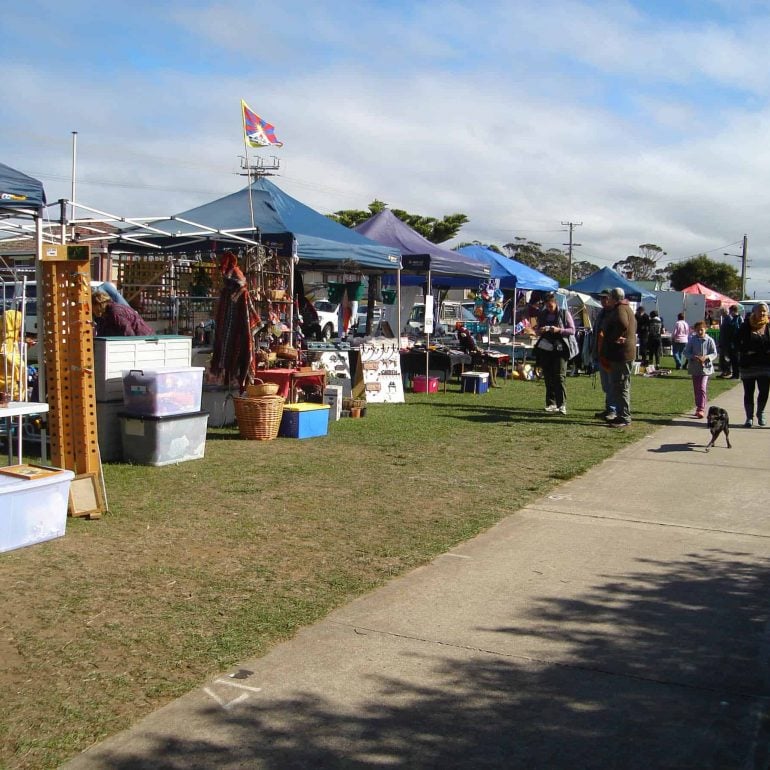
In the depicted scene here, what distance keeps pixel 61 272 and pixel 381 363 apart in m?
8.46

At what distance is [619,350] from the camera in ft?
40.9

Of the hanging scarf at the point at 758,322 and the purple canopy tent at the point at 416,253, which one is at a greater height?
the purple canopy tent at the point at 416,253

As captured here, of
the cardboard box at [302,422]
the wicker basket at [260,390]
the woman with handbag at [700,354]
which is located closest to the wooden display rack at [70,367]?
the wicker basket at [260,390]

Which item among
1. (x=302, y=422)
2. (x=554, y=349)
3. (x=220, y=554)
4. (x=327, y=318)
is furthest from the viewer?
(x=327, y=318)

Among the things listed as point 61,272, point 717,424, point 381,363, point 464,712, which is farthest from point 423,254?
point 464,712

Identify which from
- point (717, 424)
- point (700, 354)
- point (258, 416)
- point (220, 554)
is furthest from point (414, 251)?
point (220, 554)

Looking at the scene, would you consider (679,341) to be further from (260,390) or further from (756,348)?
(260,390)

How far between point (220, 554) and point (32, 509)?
4.22ft

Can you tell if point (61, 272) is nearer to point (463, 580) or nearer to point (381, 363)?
point (463, 580)

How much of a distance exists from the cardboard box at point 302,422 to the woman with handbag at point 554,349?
4236mm

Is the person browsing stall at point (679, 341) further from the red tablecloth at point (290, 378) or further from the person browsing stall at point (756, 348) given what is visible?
the red tablecloth at point (290, 378)

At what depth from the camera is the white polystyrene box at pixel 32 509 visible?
19.1 feet

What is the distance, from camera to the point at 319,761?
3.42 metres

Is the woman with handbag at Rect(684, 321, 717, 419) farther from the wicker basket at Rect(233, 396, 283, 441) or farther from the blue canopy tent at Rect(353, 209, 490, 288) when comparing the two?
the wicker basket at Rect(233, 396, 283, 441)
